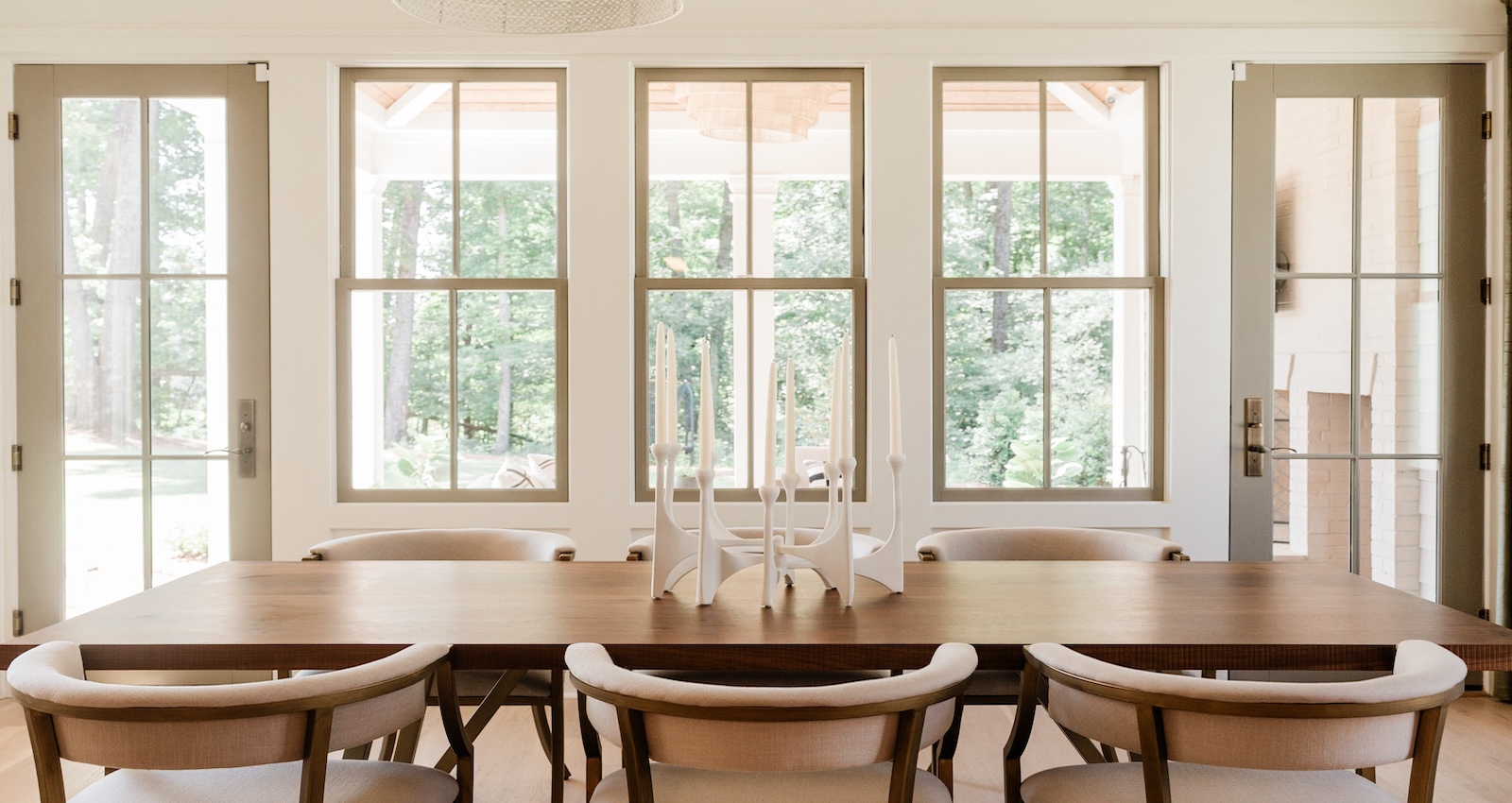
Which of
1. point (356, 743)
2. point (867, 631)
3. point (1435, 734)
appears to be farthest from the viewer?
point (867, 631)

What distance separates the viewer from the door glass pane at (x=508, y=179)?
369 centimetres

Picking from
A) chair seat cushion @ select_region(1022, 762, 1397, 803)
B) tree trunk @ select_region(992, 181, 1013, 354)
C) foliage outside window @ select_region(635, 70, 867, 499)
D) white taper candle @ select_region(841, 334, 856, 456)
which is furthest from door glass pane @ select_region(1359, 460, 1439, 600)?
white taper candle @ select_region(841, 334, 856, 456)

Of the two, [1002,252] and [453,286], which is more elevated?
[1002,252]

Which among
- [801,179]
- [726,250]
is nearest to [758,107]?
[801,179]

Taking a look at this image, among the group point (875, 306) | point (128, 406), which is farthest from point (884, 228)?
point (128, 406)

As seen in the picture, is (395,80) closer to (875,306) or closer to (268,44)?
(268,44)

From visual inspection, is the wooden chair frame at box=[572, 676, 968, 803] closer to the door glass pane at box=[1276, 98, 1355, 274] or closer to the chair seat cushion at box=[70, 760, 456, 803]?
the chair seat cushion at box=[70, 760, 456, 803]

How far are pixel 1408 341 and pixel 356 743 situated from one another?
394cm

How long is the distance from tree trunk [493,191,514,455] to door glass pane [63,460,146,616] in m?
1.40

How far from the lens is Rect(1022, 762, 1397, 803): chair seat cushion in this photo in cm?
158

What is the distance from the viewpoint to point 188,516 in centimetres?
368

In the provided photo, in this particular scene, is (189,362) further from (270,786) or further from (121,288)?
(270,786)

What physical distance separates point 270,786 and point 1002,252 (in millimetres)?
3020

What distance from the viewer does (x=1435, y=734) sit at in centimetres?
140
